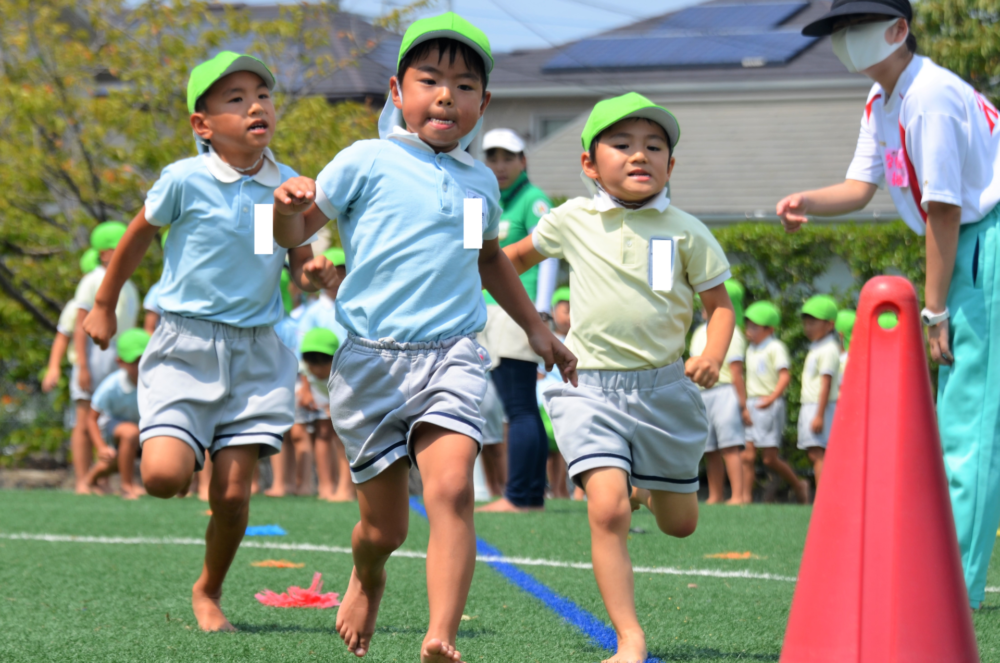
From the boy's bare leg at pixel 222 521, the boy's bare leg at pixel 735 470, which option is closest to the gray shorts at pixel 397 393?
the boy's bare leg at pixel 222 521

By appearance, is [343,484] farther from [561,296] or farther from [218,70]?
[218,70]

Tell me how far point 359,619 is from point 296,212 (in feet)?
4.09

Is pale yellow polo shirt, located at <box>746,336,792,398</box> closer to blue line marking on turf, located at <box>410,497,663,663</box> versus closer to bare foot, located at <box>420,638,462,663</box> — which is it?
blue line marking on turf, located at <box>410,497,663,663</box>

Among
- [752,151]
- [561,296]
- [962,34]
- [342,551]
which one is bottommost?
[342,551]

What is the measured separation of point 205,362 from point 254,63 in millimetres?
1120

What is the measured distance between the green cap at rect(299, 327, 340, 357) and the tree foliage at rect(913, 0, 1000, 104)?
369 inches

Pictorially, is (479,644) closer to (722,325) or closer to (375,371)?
(375,371)

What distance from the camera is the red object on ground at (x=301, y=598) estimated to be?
4.67m

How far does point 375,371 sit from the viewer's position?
3438 mm

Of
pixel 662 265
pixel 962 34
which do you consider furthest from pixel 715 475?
pixel 962 34

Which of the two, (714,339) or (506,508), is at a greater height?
(714,339)

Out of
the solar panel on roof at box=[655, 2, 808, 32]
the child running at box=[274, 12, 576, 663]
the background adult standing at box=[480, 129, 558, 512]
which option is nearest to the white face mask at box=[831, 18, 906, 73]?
the child running at box=[274, 12, 576, 663]

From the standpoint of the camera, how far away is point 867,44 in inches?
169

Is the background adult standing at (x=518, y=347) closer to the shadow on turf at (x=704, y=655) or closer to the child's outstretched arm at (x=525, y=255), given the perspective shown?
the child's outstretched arm at (x=525, y=255)
